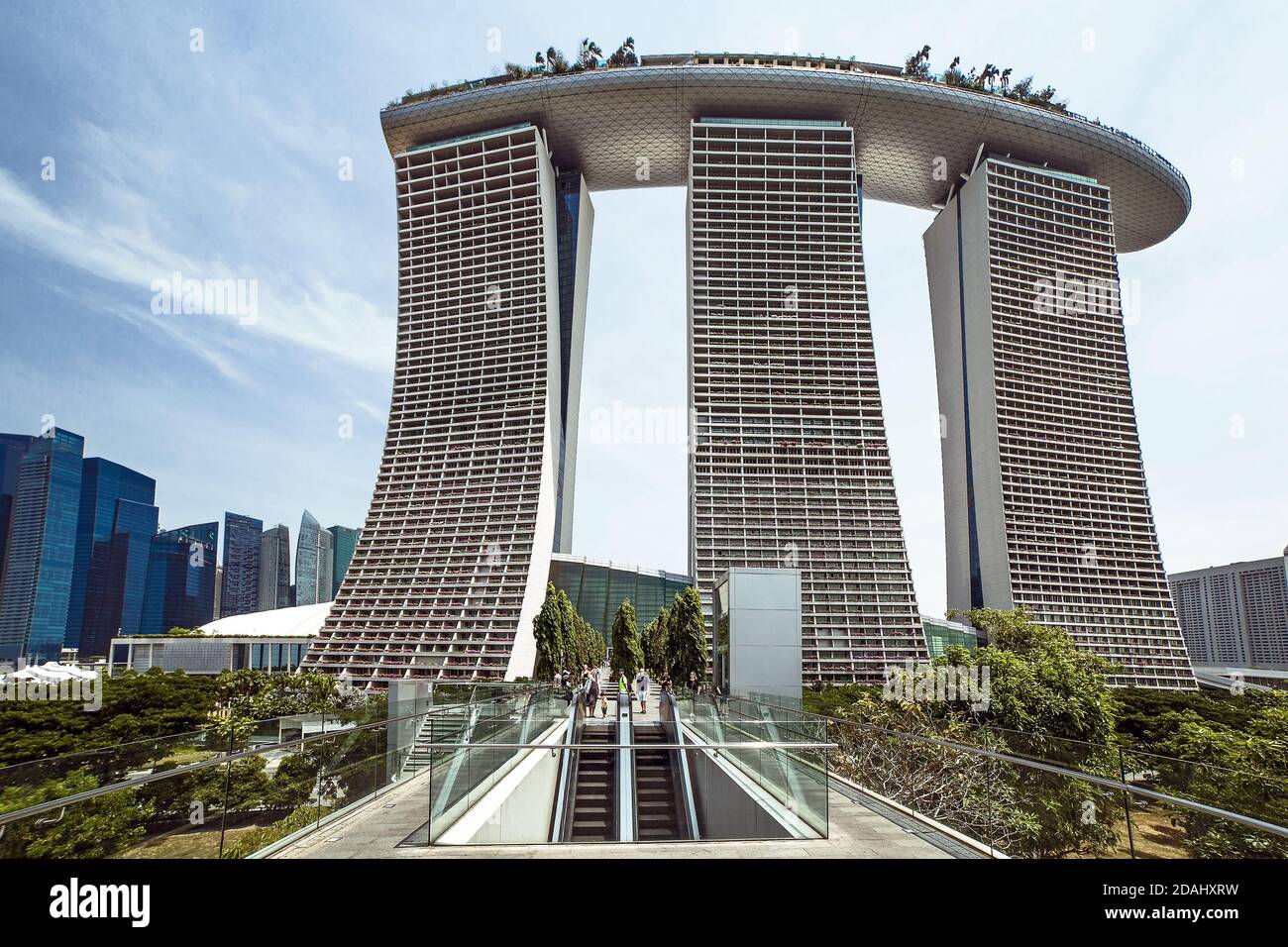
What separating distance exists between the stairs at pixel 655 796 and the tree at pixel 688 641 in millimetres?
22562

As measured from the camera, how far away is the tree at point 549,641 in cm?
5581

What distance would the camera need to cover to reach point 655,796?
66.0 feet

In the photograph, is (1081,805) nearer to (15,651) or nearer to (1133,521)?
(1133,521)

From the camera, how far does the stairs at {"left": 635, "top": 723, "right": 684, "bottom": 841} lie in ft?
58.9

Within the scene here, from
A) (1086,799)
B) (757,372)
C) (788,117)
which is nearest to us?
(1086,799)

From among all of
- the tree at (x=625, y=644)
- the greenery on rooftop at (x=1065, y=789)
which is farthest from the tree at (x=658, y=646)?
the greenery on rooftop at (x=1065, y=789)

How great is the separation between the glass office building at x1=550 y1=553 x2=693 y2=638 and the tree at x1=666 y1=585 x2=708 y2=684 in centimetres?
3599

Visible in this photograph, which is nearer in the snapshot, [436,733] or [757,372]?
[436,733]

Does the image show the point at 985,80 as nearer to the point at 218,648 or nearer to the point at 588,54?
the point at 588,54

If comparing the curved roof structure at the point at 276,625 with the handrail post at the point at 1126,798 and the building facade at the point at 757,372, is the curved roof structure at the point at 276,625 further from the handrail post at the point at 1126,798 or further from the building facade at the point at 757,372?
the handrail post at the point at 1126,798

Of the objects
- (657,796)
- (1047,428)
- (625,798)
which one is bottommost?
(657,796)

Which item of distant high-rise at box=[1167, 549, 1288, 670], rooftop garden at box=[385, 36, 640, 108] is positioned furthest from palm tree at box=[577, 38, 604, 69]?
distant high-rise at box=[1167, 549, 1288, 670]

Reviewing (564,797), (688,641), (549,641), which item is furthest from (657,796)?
(549,641)

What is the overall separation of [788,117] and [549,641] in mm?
48375
